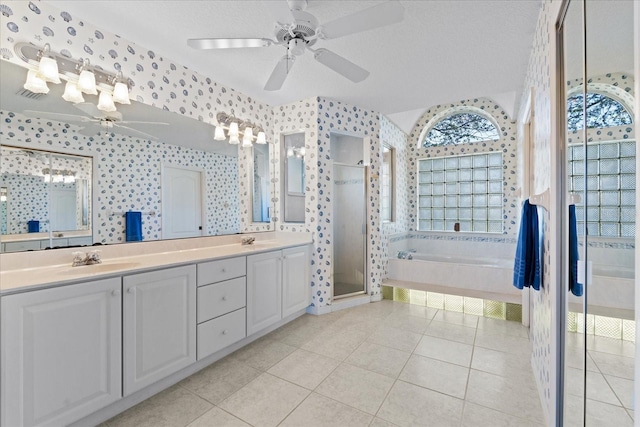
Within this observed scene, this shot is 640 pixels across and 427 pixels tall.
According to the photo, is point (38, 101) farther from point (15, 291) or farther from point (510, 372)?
point (510, 372)

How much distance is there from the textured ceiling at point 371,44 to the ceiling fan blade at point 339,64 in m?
0.31

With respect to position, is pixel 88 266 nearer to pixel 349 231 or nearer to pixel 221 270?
pixel 221 270

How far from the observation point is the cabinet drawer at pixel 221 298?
204cm

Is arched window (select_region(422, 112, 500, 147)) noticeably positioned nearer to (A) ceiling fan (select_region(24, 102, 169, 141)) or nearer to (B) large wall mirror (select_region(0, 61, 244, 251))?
(B) large wall mirror (select_region(0, 61, 244, 251))

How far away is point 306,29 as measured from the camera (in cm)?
166

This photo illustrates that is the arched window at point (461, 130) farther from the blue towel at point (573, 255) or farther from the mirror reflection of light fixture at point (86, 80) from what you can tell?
the mirror reflection of light fixture at point (86, 80)

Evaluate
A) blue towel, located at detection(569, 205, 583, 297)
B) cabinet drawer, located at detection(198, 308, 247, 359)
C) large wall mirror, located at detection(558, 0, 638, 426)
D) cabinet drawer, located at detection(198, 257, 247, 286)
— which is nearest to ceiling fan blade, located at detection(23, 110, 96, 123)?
cabinet drawer, located at detection(198, 257, 247, 286)

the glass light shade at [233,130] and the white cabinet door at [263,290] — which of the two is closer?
the white cabinet door at [263,290]

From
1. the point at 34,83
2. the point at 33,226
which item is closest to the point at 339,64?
the point at 34,83

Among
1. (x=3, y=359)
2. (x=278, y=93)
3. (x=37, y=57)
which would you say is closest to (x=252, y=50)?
(x=278, y=93)

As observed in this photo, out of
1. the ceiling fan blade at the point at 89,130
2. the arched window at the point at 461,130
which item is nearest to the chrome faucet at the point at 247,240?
the ceiling fan blade at the point at 89,130

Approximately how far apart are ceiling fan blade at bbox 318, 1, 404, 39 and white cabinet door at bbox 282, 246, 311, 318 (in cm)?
202

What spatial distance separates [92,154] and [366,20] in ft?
6.72

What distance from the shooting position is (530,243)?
1.82m
